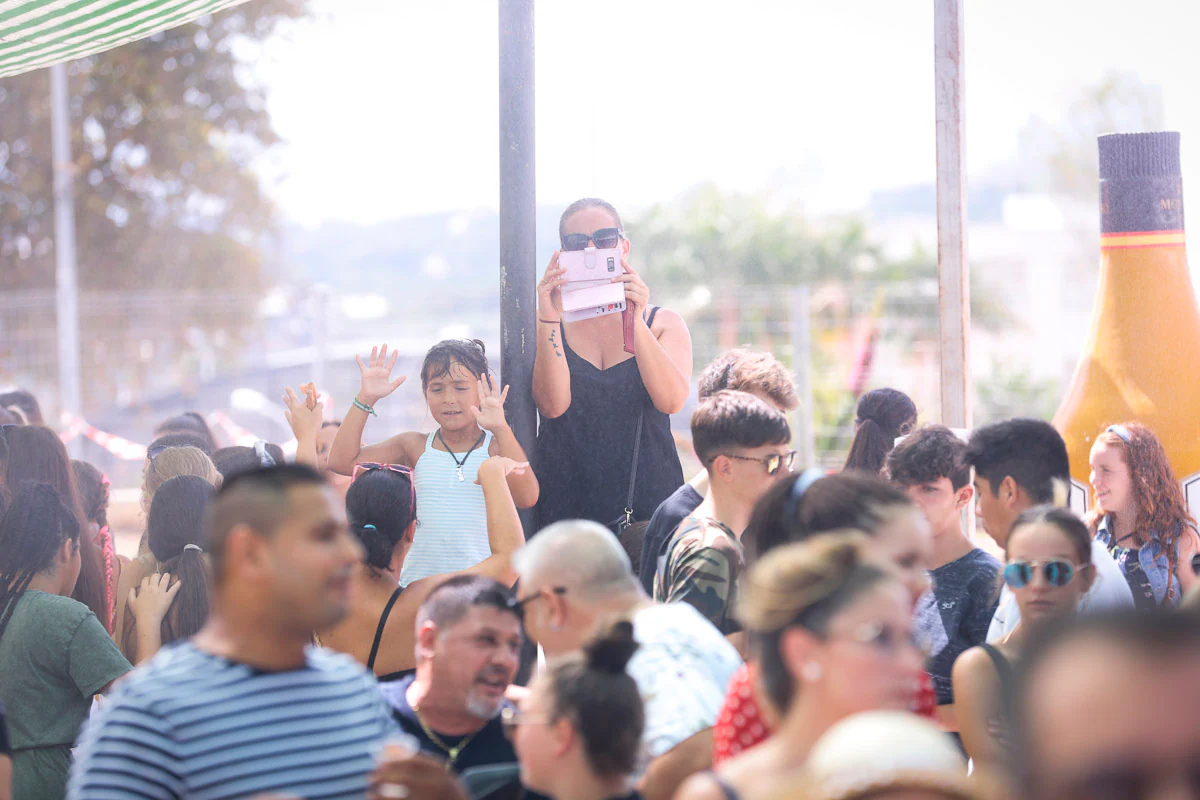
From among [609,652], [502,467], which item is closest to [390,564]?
[502,467]

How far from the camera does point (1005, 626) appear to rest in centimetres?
293

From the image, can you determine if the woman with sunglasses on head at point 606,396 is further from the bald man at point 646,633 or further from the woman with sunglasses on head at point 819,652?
the woman with sunglasses on head at point 819,652

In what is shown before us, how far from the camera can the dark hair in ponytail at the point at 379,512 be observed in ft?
10.9

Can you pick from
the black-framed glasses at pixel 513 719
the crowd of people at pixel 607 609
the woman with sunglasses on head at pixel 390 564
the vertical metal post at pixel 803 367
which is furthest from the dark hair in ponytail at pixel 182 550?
the vertical metal post at pixel 803 367

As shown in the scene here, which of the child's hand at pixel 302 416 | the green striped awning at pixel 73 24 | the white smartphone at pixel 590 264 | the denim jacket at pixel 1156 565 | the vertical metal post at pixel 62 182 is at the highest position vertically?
the vertical metal post at pixel 62 182

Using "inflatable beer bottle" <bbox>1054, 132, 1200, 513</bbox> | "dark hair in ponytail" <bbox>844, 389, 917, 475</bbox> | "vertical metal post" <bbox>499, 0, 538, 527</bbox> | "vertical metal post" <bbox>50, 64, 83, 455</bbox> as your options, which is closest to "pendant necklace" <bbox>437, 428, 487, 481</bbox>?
"vertical metal post" <bbox>499, 0, 538, 527</bbox>

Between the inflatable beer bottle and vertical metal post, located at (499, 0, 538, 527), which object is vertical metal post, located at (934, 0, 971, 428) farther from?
vertical metal post, located at (499, 0, 538, 527)

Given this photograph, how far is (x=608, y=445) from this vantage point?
407 centimetres

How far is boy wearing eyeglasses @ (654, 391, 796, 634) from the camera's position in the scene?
9.40 ft

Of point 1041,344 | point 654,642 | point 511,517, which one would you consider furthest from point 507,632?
point 1041,344

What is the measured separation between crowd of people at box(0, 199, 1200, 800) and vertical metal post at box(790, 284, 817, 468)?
694 cm

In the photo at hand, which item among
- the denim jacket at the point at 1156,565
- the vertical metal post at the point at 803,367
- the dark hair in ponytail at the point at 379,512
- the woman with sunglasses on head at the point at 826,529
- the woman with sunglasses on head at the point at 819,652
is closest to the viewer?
the woman with sunglasses on head at the point at 819,652

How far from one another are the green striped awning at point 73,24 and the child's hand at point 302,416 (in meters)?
1.48

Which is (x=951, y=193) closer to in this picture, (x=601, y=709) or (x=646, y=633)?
(x=646, y=633)
